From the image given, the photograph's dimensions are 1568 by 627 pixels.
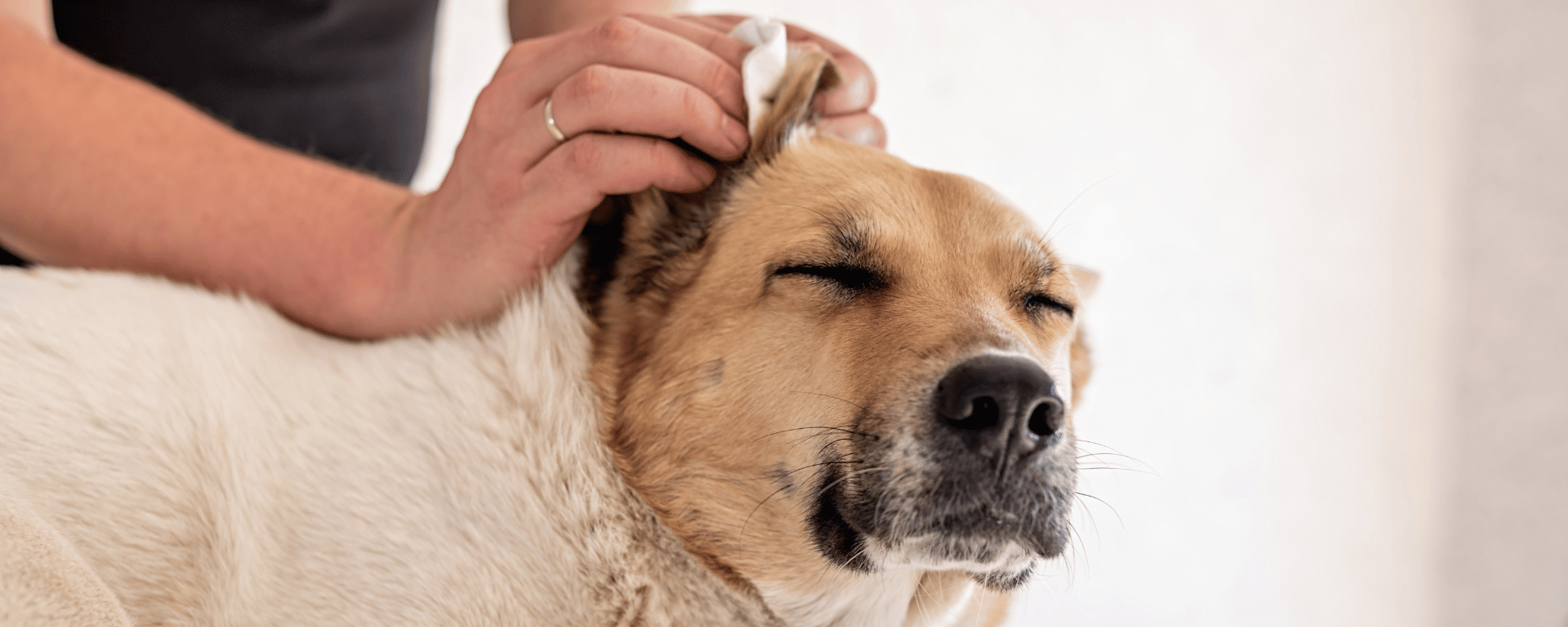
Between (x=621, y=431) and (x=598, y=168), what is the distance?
0.37 metres

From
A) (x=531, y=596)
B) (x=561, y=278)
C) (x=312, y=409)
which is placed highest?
(x=561, y=278)

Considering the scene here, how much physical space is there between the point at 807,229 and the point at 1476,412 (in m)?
2.76

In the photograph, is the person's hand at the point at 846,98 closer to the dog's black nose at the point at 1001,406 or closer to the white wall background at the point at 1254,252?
the dog's black nose at the point at 1001,406

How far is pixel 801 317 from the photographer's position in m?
1.14

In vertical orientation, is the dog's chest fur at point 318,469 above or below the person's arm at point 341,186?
below

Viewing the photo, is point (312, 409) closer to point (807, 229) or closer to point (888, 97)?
point (807, 229)

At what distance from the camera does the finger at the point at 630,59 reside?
1122 millimetres

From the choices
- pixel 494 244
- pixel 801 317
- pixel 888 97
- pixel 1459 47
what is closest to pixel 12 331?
pixel 494 244

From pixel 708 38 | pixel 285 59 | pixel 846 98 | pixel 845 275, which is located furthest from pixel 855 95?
pixel 285 59

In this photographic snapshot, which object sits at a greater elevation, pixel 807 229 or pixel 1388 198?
pixel 807 229

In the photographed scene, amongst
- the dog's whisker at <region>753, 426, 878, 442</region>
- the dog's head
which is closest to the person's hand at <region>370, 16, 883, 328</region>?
the dog's head

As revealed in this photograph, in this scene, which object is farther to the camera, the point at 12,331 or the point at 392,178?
the point at 392,178

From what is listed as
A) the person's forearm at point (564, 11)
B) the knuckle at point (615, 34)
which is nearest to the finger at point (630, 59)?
the knuckle at point (615, 34)

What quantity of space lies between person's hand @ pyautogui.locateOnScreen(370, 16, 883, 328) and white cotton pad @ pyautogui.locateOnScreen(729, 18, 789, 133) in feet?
0.07
